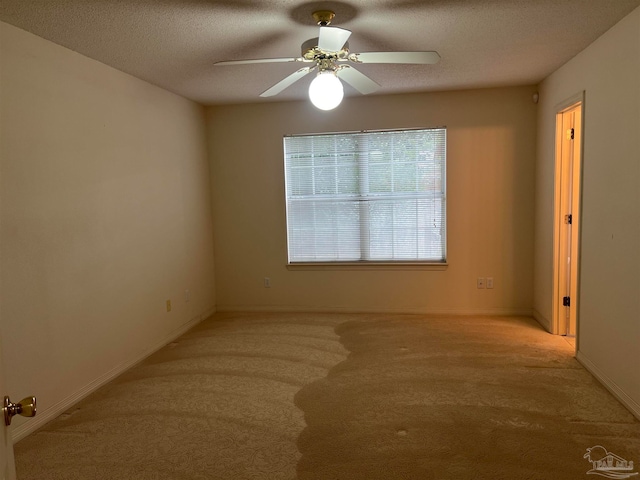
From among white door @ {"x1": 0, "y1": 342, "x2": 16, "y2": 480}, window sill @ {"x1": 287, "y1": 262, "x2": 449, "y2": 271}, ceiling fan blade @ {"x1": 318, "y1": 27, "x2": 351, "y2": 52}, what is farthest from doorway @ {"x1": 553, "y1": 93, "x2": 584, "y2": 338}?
white door @ {"x1": 0, "y1": 342, "x2": 16, "y2": 480}

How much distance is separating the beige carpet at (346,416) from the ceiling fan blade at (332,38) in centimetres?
206

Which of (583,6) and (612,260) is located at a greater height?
(583,6)

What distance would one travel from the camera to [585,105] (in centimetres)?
344

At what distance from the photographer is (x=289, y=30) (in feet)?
9.41

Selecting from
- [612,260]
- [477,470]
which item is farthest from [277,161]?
[477,470]

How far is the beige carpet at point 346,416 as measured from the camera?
232 centimetres

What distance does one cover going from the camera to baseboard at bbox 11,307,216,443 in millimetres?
2711

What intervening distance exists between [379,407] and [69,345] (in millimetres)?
2062

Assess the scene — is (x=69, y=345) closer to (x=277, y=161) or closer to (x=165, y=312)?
(x=165, y=312)

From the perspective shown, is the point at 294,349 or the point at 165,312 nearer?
the point at 294,349

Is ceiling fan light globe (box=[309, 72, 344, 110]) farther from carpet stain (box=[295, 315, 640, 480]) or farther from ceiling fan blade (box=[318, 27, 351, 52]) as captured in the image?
carpet stain (box=[295, 315, 640, 480])

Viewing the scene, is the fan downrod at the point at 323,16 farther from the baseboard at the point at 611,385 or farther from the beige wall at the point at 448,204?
the baseboard at the point at 611,385

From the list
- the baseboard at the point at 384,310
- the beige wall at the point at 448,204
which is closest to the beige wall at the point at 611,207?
the beige wall at the point at 448,204

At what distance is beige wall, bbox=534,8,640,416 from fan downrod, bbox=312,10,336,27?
5.66ft
